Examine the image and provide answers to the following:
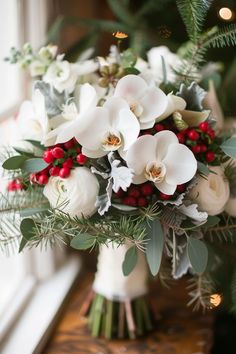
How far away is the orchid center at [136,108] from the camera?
0.77 meters

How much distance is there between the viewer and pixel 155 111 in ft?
2.54

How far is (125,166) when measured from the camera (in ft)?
2.56

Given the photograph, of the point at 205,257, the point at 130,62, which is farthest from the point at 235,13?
the point at 205,257

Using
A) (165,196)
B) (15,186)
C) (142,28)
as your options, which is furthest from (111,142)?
(142,28)

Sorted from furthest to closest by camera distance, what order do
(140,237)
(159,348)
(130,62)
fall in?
(159,348), (130,62), (140,237)

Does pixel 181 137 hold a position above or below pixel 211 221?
above

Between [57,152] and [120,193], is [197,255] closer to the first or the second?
[120,193]

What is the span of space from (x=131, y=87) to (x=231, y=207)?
29cm

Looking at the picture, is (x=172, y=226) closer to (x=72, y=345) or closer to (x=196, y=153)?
(x=196, y=153)

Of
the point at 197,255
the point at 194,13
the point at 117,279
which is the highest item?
the point at 194,13

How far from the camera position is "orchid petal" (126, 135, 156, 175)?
2.43ft

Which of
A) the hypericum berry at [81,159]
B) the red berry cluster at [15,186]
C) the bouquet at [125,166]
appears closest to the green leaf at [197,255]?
the bouquet at [125,166]

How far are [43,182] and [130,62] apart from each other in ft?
0.88

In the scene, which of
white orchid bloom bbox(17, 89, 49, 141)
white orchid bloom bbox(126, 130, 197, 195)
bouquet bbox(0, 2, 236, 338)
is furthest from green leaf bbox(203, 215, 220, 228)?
white orchid bloom bbox(17, 89, 49, 141)
